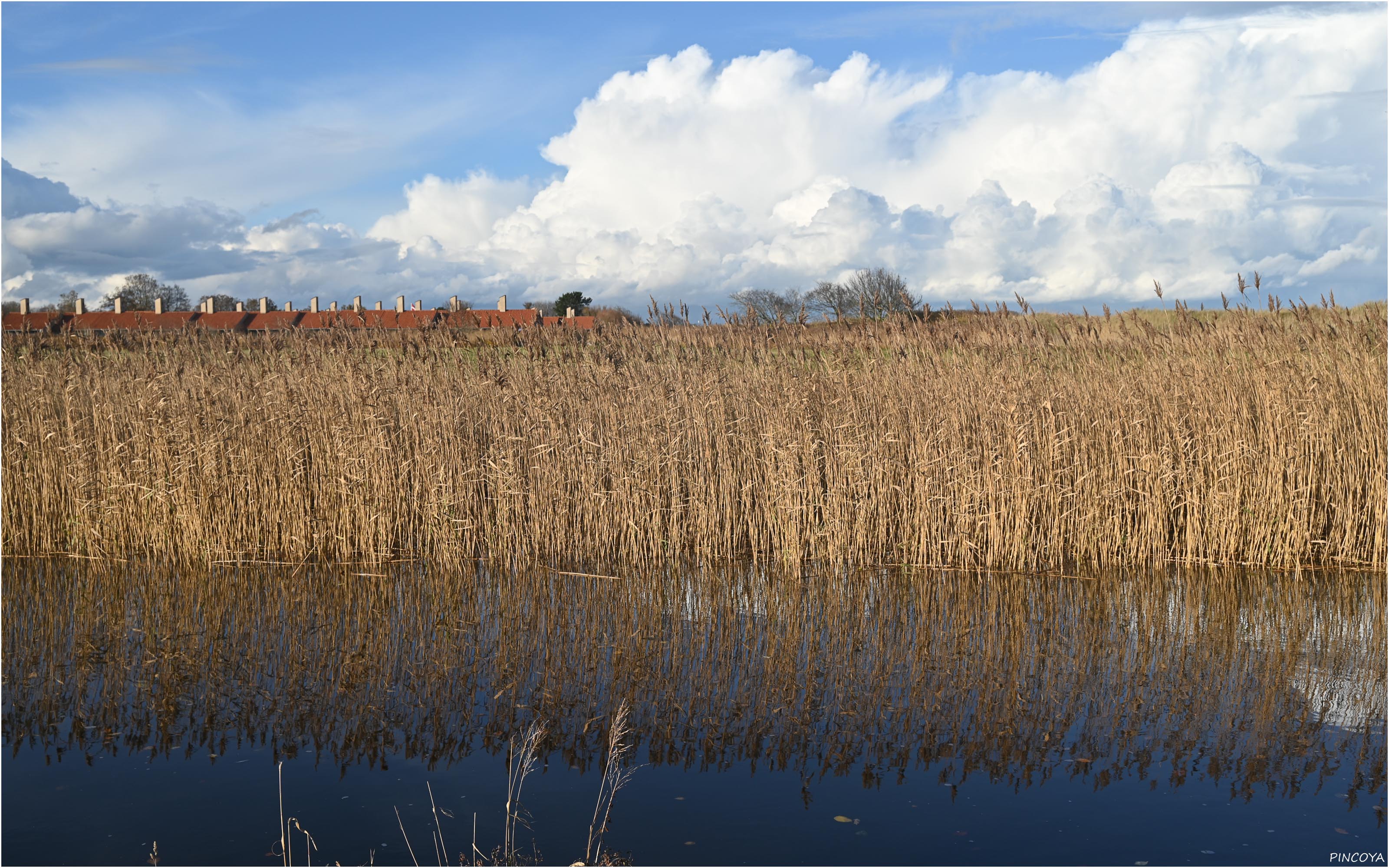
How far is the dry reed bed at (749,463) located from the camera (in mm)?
6801

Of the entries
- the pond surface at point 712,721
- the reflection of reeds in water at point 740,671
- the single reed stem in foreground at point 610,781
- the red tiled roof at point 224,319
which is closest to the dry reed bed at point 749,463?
the reflection of reeds in water at point 740,671

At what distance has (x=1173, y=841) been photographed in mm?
3252

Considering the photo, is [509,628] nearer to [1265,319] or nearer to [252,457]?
[252,457]

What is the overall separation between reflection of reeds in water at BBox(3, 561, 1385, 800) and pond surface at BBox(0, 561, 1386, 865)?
21 mm

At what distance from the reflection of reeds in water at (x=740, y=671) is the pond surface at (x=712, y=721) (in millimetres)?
21

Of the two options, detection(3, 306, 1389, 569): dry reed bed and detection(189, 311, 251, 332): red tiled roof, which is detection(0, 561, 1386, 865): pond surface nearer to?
detection(3, 306, 1389, 569): dry reed bed

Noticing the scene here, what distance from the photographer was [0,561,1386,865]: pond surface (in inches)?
131

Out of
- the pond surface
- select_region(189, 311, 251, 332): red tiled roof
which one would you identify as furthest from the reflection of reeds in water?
select_region(189, 311, 251, 332): red tiled roof

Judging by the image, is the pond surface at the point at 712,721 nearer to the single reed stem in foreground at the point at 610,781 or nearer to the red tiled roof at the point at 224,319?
the single reed stem in foreground at the point at 610,781

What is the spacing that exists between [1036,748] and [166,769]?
11.0 ft

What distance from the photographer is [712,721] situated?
4.18m

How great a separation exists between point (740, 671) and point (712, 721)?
0.63m

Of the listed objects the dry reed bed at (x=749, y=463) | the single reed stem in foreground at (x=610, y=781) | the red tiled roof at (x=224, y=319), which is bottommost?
the single reed stem in foreground at (x=610, y=781)

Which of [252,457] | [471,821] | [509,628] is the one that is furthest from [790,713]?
[252,457]
